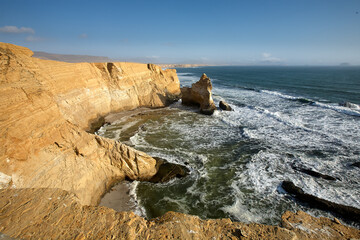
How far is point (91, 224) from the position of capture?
3.99 metres

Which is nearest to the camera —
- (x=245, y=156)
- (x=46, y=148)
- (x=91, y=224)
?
(x=91, y=224)

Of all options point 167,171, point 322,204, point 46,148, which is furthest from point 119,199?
point 322,204

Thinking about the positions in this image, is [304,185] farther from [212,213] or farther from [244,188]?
[212,213]

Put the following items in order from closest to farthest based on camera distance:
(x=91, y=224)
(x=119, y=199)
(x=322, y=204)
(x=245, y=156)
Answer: (x=91, y=224) < (x=322, y=204) < (x=119, y=199) < (x=245, y=156)

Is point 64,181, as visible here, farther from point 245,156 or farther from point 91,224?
point 245,156

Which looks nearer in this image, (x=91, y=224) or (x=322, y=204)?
(x=91, y=224)

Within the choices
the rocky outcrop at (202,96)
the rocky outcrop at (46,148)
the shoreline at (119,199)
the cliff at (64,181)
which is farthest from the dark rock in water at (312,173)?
the rocky outcrop at (202,96)

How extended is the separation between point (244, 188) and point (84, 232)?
6.90 meters

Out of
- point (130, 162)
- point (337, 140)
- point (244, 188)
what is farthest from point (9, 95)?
point (337, 140)

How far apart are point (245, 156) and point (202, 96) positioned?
1158 cm

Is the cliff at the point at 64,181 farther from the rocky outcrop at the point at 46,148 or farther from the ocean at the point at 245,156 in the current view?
the ocean at the point at 245,156

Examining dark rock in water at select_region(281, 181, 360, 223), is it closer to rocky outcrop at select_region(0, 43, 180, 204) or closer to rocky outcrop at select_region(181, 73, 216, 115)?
rocky outcrop at select_region(0, 43, 180, 204)

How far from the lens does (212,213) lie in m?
6.97

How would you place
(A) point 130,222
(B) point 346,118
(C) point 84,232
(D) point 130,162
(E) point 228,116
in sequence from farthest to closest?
(E) point 228,116 < (B) point 346,118 < (D) point 130,162 < (A) point 130,222 < (C) point 84,232
